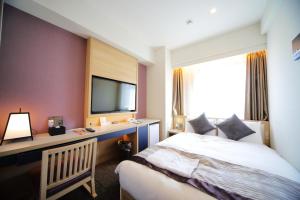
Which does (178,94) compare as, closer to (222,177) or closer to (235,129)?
(235,129)

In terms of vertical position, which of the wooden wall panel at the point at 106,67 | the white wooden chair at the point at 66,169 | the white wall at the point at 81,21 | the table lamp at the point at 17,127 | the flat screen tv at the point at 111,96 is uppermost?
the white wall at the point at 81,21

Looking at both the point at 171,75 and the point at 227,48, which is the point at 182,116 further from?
the point at 227,48

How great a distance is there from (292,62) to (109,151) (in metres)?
3.25

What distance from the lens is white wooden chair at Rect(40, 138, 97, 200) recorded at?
1.04 metres

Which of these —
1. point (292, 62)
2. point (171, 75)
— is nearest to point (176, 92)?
point (171, 75)

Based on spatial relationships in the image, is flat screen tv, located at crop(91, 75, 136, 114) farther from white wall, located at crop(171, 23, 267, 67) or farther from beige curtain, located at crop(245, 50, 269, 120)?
beige curtain, located at crop(245, 50, 269, 120)

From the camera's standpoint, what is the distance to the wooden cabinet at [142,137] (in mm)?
2533

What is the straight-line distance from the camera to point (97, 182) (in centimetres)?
179

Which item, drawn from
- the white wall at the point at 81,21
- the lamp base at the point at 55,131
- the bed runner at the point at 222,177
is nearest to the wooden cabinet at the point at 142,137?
the bed runner at the point at 222,177

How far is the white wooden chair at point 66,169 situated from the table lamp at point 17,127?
0.44m

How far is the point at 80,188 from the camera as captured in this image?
5.35 ft

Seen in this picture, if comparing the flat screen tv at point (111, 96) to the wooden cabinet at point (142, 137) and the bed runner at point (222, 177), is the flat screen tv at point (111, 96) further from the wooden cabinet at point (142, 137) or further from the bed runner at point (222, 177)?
the bed runner at point (222, 177)

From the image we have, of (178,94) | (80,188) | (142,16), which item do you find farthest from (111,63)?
(80,188)

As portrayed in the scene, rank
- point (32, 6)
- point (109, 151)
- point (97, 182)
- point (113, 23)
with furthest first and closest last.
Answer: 1. point (109, 151)
2. point (113, 23)
3. point (97, 182)
4. point (32, 6)
